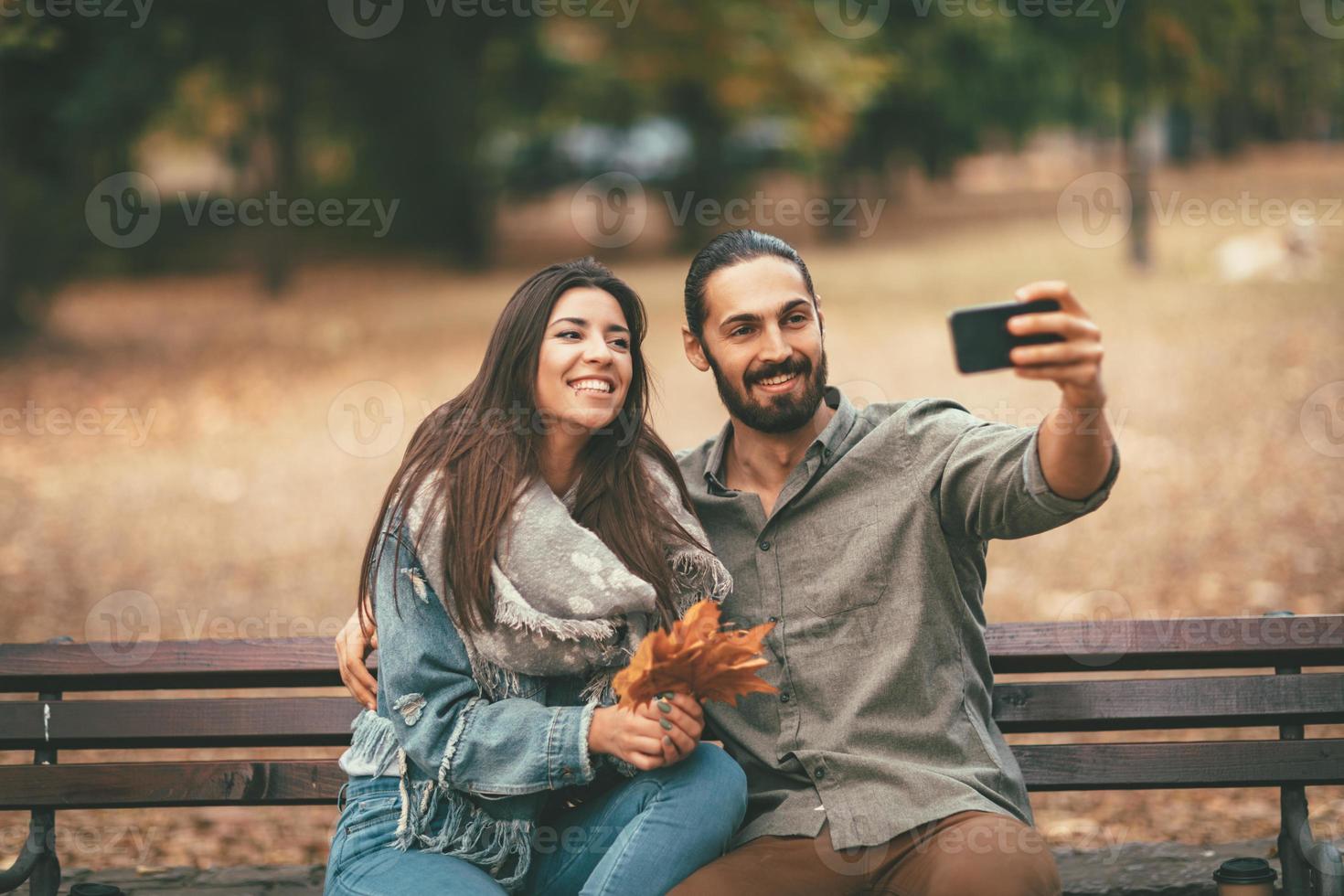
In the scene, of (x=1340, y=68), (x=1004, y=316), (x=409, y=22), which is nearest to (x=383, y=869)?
(x=1004, y=316)

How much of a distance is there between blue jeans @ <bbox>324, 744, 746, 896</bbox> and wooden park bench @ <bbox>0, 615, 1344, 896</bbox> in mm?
601

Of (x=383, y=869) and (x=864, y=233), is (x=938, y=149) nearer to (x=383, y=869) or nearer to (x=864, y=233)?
(x=864, y=233)

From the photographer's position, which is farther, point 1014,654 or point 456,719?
point 1014,654

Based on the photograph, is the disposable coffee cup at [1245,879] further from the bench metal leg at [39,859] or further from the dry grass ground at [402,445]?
the bench metal leg at [39,859]

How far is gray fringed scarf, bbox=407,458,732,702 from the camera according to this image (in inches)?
117

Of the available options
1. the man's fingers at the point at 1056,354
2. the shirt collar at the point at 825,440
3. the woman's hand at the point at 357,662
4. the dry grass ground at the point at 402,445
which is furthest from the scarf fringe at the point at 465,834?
the dry grass ground at the point at 402,445

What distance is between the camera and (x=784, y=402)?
3307mm

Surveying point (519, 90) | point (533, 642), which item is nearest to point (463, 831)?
point (533, 642)

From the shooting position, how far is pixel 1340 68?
26.9 meters

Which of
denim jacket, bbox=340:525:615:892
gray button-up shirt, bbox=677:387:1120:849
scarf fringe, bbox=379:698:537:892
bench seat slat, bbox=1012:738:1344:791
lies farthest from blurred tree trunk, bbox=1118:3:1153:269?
scarf fringe, bbox=379:698:537:892

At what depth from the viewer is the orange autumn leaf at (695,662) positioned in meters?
2.66

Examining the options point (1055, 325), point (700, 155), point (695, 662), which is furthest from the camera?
point (700, 155)

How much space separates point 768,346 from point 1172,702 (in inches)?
53.3

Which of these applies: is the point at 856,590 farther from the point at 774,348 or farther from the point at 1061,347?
the point at 1061,347
